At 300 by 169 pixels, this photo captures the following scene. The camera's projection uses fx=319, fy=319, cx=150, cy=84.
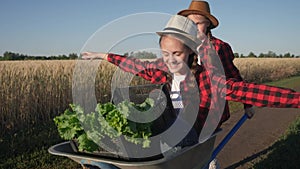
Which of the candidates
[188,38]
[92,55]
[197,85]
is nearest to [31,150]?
[92,55]

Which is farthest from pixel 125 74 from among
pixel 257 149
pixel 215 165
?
pixel 257 149

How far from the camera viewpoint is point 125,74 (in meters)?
2.68

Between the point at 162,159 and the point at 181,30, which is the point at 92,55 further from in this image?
the point at 162,159

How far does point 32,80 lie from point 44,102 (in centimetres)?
62

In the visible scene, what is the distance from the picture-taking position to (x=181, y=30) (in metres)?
2.21

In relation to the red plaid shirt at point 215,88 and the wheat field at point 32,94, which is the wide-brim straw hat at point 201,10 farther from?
the wheat field at point 32,94

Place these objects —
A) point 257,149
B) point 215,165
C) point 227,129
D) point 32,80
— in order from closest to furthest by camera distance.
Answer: point 215,165, point 257,149, point 227,129, point 32,80

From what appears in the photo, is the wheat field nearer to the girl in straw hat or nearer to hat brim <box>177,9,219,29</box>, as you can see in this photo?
hat brim <box>177,9,219,29</box>

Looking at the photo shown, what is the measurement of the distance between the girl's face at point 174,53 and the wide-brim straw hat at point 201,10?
0.90 metres

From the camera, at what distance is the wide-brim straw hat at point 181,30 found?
2.18m

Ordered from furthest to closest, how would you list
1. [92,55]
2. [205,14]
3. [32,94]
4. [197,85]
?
[32,94] < [205,14] < [92,55] < [197,85]

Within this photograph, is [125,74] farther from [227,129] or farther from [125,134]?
[227,129]

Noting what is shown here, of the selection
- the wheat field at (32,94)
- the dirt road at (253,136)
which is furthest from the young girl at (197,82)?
the wheat field at (32,94)

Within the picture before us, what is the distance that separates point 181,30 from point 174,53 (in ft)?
0.57
